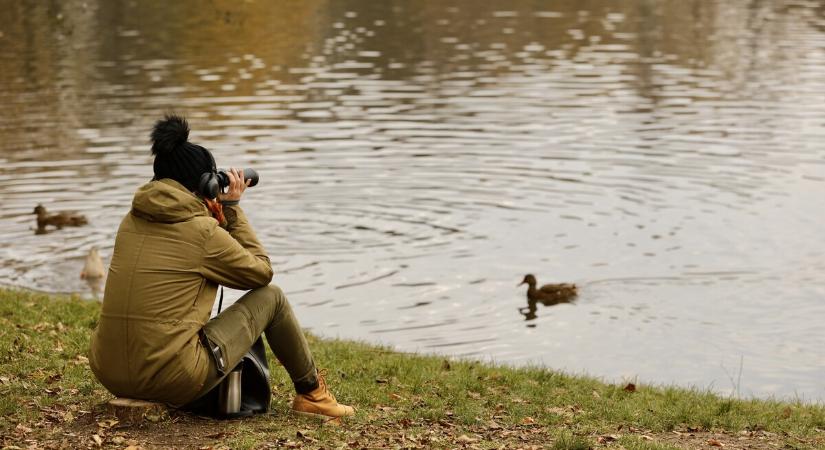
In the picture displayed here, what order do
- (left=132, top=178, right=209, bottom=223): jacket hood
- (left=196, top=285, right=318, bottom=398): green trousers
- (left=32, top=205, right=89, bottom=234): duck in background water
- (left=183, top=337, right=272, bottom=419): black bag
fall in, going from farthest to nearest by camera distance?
(left=32, top=205, right=89, bottom=234): duck in background water < (left=183, top=337, right=272, bottom=419): black bag < (left=196, top=285, right=318, bottom=398): green trousers < (left=132, top=178, right=209, bottom=223): jacket hood

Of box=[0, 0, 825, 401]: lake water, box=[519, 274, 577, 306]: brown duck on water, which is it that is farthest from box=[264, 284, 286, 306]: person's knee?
box=[519, 274, 577, 306]: brown duck on water

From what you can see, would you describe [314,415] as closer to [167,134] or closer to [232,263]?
[232,263]

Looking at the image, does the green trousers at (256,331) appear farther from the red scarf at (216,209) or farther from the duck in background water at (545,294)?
the duck in background water at (545,294)

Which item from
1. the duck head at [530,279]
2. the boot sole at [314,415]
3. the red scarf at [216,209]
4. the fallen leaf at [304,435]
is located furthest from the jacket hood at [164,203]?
the duck head at [530,279]

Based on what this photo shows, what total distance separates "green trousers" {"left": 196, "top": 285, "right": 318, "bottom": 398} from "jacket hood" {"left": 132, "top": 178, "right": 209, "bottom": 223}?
842 millimetres

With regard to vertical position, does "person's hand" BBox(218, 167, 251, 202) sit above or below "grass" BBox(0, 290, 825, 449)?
above

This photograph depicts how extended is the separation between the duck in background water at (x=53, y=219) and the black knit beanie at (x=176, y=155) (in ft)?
46.1

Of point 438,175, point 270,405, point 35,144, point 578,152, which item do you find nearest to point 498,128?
point 578,152

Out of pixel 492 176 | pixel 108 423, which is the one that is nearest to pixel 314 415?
pixel 108 423

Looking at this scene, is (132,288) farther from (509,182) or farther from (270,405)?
(509,182)

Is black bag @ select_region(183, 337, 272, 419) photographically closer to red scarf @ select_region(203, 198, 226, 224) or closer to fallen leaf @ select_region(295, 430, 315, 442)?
fallen leaf @ select_region(295, 430, 315, 442)

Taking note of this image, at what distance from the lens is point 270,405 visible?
10047 millimetres

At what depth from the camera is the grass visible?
937 centimetres

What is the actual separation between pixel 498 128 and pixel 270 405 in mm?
22144
